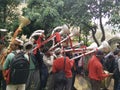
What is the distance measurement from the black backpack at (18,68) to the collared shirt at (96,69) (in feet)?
7.55

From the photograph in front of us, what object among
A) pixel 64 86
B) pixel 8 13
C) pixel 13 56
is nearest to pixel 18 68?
pixel 13 56

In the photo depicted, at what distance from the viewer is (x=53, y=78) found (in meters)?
9.60

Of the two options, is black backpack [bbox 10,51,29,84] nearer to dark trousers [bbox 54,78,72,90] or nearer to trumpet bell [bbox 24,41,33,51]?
trumpet bell [bbox 24,41,33,51]

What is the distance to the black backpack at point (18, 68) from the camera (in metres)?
7.87

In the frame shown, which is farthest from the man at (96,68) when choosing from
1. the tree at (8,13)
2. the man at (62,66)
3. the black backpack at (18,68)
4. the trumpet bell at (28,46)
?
the tree at (8,13)

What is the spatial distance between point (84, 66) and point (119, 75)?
1.10 meters

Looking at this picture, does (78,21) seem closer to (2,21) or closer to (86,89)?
(2,21)

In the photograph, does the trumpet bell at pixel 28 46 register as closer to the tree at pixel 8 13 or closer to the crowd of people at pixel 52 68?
the crowd of people at pixel 52 68

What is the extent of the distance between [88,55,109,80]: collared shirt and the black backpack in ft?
7.55

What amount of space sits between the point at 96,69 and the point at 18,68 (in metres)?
2.58

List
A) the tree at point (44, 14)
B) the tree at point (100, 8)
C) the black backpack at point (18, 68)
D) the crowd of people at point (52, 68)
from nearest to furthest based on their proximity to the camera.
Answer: the black backpack at point (18, 68)
the crowd of people at point (52, 68)
the tree at point (44, 14)
the tree at point (100, 8)

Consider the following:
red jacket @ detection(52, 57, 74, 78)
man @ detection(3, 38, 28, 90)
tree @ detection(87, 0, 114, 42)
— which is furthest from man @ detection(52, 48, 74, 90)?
tree @ detection(87, 0, 114, 42)

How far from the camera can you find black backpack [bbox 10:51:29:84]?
787cm

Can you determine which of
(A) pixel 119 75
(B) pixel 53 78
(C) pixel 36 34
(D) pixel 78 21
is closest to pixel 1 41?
(C) pixel 36 34
